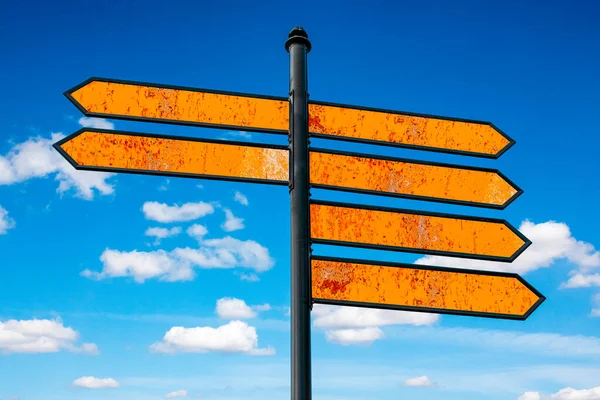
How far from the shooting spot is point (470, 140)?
5.90m

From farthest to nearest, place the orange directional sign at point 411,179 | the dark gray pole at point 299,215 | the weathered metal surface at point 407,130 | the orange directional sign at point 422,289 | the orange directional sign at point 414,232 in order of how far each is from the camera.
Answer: the weathered metal surface at point 407,130, the orange directional sign at point 411,179, the orange directional sign at point 414,232, the orange directional sign at point 422,289, the dark gray pole at point 299,215

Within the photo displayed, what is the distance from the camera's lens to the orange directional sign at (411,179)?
5.21 meters

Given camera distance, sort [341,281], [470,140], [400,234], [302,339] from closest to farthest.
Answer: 1. [302,339]
2. [341,281]
3. [400,234]
4. [470,140]

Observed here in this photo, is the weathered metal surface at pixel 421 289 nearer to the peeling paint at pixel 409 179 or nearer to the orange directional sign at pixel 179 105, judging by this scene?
the peeling paint at pixel 409 179

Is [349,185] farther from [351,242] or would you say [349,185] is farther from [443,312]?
[443,312]

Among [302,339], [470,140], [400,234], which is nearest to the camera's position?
[302,339]

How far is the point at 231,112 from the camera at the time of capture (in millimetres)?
5246

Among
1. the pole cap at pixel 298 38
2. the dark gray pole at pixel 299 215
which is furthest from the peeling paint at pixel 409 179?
the pole cap at pixel 298 38

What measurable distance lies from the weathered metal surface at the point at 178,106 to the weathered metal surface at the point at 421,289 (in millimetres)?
1371

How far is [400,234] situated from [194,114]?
2.04 meters

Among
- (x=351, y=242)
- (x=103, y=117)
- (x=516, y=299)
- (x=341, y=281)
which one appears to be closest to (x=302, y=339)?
(x=341, y=281)

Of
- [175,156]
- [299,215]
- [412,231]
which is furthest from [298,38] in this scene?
[412,231]

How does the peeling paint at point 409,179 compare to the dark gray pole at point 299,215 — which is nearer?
the dark gray pole at point 299,215

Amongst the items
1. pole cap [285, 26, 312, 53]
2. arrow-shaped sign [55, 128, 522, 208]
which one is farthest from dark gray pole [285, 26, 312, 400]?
arrow-shaped sign [55, 128, 522, 208]
